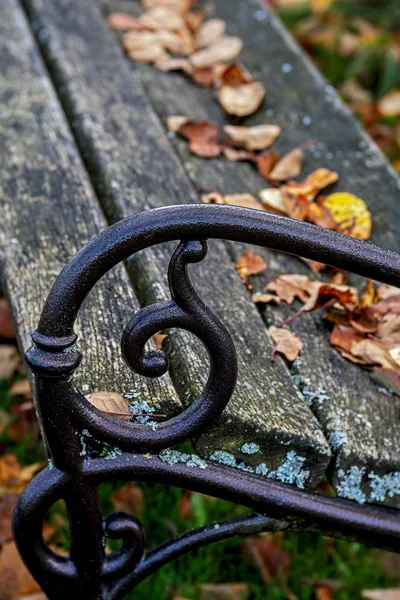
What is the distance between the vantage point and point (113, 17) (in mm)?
2424

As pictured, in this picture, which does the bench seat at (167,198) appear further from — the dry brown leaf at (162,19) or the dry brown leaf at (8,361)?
the dry brown leaf at (8,361)

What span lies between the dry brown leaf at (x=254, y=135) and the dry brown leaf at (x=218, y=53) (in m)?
0.37

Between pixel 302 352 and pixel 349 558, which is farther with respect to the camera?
pixel 349 558

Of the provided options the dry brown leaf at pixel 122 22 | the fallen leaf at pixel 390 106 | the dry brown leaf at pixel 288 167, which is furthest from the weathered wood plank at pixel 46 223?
the fallen leaf at pixel 390 106

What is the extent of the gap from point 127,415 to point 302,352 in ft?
1.17

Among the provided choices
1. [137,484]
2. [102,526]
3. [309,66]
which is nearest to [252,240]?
[102,526]

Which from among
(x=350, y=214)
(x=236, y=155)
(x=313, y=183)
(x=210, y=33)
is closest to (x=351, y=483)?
(x=350, y=214)

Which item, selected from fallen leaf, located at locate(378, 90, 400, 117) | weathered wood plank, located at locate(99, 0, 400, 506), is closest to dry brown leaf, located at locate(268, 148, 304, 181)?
weathered wood plank, located at locate(99, 0, 400, 506)

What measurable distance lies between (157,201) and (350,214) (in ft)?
1.37

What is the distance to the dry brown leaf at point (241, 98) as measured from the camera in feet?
6.86

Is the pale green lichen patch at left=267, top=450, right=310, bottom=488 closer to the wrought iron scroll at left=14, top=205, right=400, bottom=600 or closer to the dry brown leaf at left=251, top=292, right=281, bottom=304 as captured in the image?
the wrought iron scroll at left=14, top=205, right=400, bottom=600

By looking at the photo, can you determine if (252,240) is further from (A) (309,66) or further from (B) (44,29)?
(B) (44,29)

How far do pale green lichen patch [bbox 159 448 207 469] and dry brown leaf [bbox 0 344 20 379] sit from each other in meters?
1.29

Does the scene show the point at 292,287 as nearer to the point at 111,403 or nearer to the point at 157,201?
the point at 157,201
